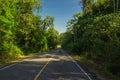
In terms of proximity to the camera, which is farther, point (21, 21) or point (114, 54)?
point (21, 21)

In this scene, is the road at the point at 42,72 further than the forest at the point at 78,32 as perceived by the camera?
No

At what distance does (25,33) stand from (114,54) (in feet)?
126

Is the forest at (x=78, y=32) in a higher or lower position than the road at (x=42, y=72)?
higher

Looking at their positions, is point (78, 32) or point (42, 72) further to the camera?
point (78, 32)

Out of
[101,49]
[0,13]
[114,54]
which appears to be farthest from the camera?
[0,13]

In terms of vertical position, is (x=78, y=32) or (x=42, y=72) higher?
(x=78, y=32)

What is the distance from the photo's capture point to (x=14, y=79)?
1346 centimetres

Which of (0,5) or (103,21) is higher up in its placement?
(0,5)

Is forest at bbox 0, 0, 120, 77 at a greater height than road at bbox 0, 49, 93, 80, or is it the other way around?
forest at bbox 0, 0, 120, 77

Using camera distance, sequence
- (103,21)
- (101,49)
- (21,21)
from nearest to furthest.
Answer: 1. (101,49)
2. (103,21)
3. (21,21)

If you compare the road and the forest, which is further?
the forest

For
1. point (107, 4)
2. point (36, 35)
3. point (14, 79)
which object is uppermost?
point (107, 4)

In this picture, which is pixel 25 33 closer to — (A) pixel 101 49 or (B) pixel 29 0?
(B) pixel 29 0

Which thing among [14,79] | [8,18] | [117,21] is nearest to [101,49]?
[117,21]
